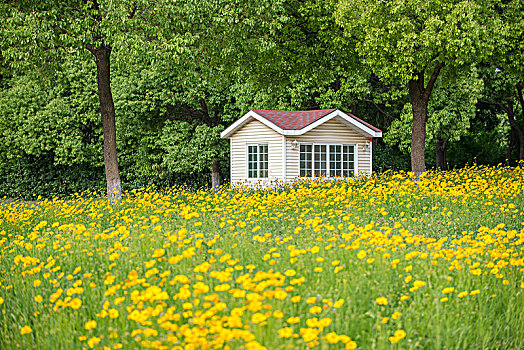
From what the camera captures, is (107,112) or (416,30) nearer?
(416,30)

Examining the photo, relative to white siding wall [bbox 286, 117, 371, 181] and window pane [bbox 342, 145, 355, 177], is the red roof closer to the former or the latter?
white siding wall [bbox 286, 117, 371, 181]

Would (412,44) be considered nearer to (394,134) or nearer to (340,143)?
(340,143)

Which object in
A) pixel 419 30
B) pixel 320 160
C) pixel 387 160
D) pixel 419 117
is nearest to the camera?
pixel 419 30

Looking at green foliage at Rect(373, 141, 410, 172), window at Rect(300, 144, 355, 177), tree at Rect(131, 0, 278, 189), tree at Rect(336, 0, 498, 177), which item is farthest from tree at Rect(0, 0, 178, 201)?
green foliage at Rect(373, 141, 410, 172)

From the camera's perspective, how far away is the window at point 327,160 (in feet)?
61.9

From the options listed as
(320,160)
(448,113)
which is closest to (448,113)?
(448,113)

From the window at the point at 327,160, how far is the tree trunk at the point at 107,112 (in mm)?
6957

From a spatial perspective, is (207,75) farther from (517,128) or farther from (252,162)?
(517,128)

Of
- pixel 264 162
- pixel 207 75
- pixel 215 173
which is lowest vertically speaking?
pixel 215 173

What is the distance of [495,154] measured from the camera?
30031mm

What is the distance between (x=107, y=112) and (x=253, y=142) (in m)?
6.56

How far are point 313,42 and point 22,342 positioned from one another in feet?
50.4

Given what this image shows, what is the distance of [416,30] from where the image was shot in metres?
14.1

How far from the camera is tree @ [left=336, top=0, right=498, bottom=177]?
13.1m
